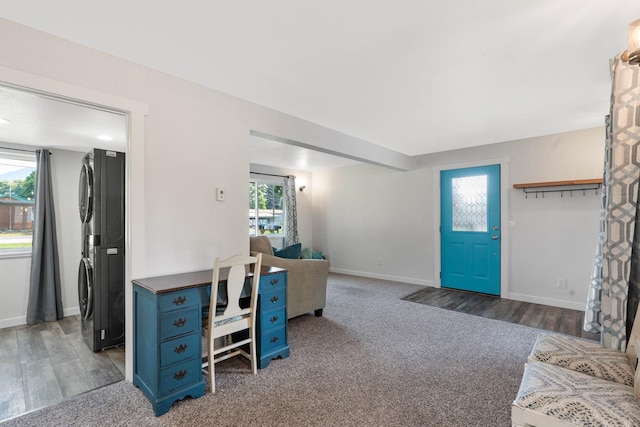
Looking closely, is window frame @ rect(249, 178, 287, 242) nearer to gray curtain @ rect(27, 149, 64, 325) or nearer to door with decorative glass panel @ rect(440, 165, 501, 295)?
gray curtain @ rect(27, 149, 64, 325)

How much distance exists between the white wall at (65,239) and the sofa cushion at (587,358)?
4.92m

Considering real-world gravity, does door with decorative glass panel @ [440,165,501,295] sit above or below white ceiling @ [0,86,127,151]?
below

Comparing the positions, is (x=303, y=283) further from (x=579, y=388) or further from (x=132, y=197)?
(x=579, y=388)

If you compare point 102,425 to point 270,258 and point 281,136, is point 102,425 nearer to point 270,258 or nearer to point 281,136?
point 270,258

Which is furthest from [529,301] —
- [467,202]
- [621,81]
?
[621,81]

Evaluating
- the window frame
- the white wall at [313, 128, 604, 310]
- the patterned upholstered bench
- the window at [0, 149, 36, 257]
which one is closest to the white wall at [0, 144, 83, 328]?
the window at [0, 149, 36, 257]

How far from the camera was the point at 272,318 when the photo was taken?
256 cm

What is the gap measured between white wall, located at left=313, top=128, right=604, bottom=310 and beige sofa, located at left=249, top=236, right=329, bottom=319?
2.37m

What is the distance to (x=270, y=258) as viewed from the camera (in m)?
3.41

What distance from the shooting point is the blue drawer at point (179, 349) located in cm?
192

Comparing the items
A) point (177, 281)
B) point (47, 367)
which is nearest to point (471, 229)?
point (177, 281)

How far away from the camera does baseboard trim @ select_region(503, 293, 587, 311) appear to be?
3.93 m

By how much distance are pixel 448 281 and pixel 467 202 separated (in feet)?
4.46

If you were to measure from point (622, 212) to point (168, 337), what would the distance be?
2.87m
